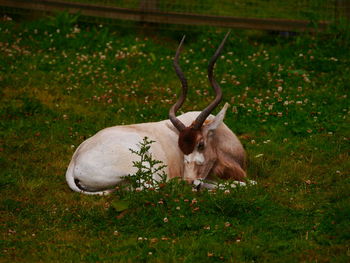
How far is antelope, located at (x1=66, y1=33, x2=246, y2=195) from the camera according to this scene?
755cm

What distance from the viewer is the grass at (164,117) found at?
20.2ft

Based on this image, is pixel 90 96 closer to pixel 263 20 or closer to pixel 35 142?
pixel 35 142

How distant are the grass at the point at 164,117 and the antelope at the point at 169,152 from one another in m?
0.25

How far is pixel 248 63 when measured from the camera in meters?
12.1

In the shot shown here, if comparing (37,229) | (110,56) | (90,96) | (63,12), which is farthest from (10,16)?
(37,229)

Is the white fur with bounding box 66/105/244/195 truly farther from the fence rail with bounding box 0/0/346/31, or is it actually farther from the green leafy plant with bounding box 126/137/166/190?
the fence rail with bounding box 0/0/346/31

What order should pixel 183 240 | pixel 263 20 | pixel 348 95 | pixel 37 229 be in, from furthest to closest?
1. pixel 263 20
2. pixel 348 95
3. pixel 37 229
4. pixel 183 240

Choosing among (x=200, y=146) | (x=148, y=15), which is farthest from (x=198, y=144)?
(x=148, y=15)

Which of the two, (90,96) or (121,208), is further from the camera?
(90,96)

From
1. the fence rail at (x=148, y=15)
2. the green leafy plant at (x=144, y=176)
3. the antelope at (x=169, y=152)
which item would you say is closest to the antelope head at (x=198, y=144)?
the antelope at (x=169, y=152)

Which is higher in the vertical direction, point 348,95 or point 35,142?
point 348,95

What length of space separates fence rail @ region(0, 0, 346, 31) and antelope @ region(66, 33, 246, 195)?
16.4ft

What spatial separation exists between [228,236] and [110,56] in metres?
6.93

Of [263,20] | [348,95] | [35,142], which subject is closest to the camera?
[35,142]
